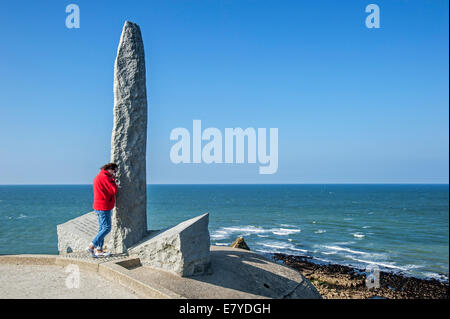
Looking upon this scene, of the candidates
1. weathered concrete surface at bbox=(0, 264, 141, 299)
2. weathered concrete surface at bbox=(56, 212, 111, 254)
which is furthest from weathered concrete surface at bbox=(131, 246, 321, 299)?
weathered concrete surface at bbox=(56, 212, 111, 254)

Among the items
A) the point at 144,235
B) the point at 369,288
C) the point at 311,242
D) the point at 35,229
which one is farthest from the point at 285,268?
the point at 35,229

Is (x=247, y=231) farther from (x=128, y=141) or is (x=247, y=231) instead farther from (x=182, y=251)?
(x=182, y=251)

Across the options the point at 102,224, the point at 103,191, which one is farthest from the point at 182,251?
the point at 103,191

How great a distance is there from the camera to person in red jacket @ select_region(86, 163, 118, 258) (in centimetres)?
780

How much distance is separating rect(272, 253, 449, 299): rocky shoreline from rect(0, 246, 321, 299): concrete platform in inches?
314

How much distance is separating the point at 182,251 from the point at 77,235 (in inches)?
181

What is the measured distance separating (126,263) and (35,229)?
96.7 feet

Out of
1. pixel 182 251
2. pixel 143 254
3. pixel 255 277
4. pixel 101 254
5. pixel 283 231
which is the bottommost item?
pixel 283 231

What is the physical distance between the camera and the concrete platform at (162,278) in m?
6.04

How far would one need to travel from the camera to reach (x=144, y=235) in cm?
857

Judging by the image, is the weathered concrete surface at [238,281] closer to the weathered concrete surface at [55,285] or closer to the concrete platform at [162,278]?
the concrete platform at [162,278]

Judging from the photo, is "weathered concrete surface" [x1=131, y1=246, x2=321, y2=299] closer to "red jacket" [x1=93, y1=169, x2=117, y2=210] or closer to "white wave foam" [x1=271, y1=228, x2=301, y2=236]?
"red jacket" [x1=93, y1=169, x2=117, y2=210]

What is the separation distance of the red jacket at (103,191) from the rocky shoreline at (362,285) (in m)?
10.6

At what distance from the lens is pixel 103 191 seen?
308 inches
